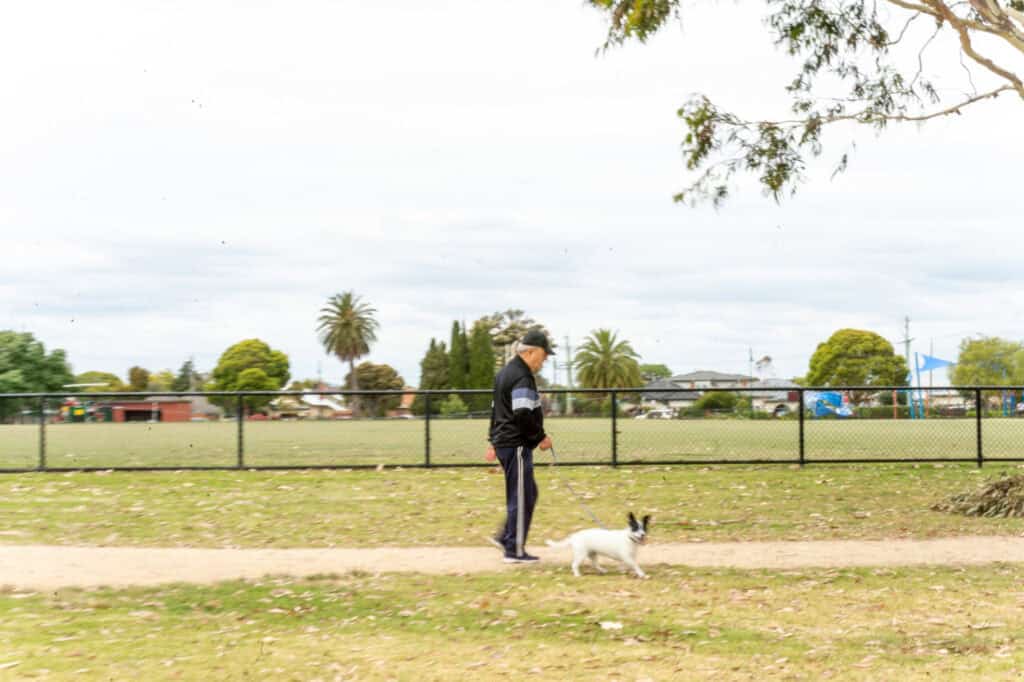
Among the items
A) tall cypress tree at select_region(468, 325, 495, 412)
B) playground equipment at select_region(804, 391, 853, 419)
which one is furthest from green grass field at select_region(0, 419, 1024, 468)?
tall cypress tree at select_region(468, 325, 495, 412)

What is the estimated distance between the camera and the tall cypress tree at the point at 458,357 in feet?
384

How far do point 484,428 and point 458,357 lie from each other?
95.1 m

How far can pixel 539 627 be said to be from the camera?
6.84 meters

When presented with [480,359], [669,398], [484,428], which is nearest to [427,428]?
[484,428]

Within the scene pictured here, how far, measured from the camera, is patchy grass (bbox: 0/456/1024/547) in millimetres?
11258

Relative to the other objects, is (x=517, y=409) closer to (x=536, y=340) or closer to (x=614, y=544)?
(x=536, y=340)

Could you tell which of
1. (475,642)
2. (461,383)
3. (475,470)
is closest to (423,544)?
(475,642)

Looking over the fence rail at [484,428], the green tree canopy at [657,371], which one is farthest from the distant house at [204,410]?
the green tree canopy at [657,371]

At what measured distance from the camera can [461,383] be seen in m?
116

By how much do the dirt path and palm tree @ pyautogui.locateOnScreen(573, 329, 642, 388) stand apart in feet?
361

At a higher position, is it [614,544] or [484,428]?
[484,428]

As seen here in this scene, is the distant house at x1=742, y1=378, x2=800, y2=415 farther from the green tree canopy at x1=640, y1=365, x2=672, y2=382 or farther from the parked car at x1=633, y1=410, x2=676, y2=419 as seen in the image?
the green tree canopy at x1=640, y1=365, x2=672, y2=382

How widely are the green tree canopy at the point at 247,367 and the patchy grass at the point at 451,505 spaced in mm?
123965

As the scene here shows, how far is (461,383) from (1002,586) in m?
109
